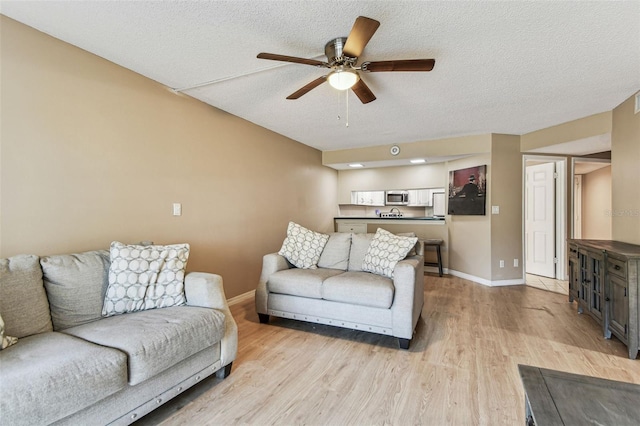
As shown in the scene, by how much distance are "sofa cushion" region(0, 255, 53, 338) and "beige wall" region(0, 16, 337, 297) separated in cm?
37

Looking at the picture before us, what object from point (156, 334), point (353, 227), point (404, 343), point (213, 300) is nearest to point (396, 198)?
point (353, 227)

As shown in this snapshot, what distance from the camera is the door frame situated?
451 cm

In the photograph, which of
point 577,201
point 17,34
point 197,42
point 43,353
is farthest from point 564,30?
point 577,201

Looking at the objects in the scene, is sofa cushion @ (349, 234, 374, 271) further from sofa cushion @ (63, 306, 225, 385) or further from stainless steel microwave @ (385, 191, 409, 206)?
stainless steel microwave @ (385, 191, 409, 206)

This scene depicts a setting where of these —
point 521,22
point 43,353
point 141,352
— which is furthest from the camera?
point 521,22

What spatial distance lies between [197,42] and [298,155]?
9.61ft

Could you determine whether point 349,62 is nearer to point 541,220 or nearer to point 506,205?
point 506,205

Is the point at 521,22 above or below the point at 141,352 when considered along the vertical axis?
above

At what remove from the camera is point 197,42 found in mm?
2094

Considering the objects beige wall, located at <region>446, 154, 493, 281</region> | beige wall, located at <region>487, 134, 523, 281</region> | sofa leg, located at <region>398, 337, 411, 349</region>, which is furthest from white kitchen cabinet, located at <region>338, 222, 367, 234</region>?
sofa leg, located at <region>398, 337, 411, 349</region>

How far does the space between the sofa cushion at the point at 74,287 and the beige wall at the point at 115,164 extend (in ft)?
1.20

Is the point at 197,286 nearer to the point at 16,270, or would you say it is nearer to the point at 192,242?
the point at 16,270

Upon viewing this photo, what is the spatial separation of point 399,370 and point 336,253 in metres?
1.37

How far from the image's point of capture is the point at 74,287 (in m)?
1.79
